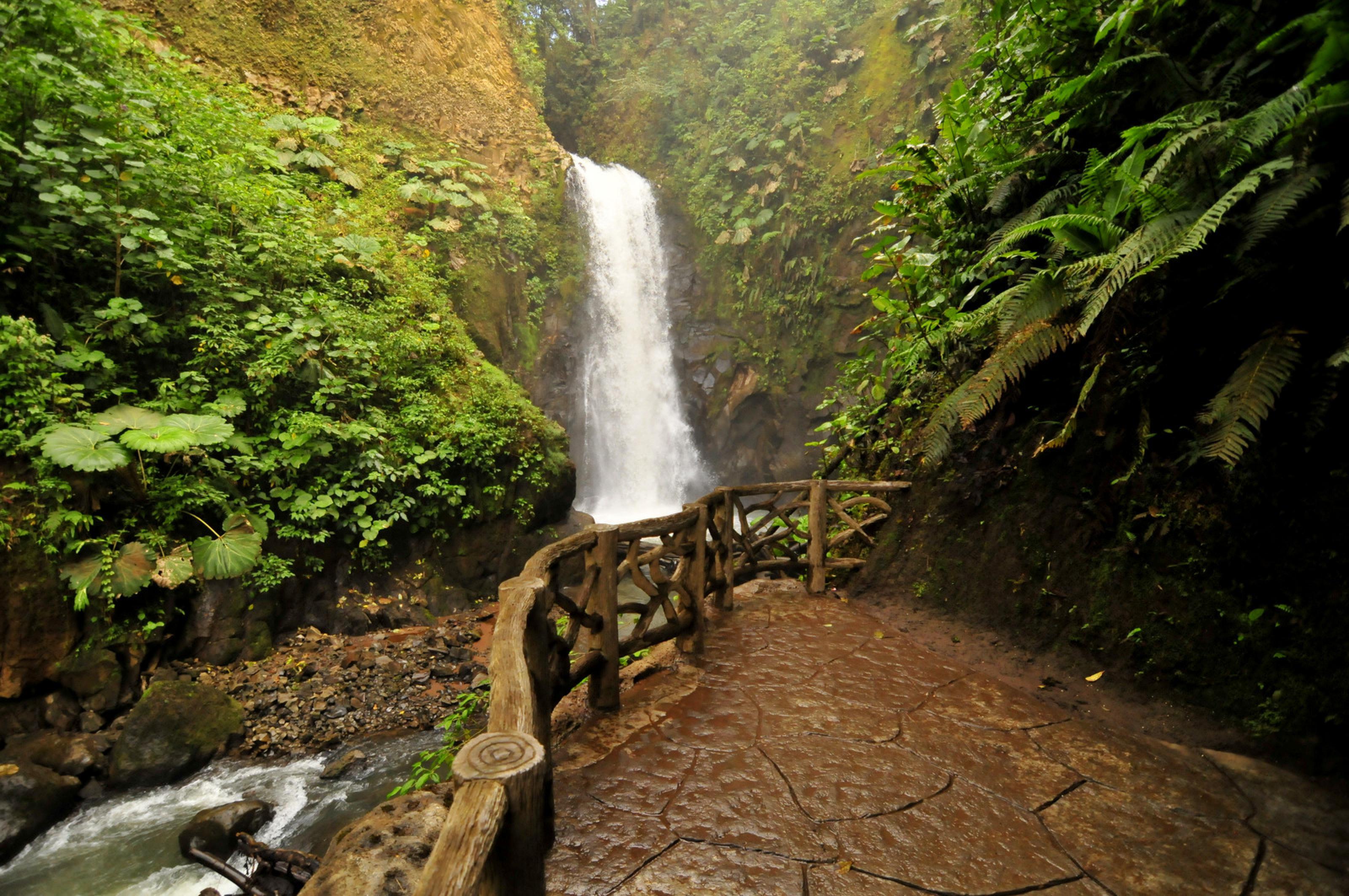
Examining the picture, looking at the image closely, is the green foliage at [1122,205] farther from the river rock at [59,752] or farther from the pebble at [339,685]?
the river rock at [59,752]

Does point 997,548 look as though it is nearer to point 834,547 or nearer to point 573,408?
point 834,547

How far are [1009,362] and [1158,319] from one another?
82cm

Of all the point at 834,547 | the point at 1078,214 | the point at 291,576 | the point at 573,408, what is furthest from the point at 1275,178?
the point at 573,408

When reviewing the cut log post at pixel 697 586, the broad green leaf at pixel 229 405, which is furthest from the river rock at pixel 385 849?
the broad green leaf at pixel 229 405

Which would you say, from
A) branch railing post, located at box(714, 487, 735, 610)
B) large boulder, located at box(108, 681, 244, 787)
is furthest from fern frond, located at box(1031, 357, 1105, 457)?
large boulder, located at box(108, 681, 244, 787)

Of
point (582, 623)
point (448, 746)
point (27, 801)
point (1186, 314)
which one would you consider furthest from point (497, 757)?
point (27, 801)

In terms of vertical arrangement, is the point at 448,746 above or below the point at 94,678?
below

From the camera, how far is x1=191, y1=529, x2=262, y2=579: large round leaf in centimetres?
580

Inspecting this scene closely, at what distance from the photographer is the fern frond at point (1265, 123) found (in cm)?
264

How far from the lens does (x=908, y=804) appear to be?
264cm

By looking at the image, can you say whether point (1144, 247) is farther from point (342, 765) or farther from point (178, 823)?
point (178, 823)

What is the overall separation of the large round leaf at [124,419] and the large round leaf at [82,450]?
0.44 ft

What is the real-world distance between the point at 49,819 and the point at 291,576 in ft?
8.85

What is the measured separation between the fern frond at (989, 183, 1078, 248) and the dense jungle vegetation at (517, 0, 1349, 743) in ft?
0.07
